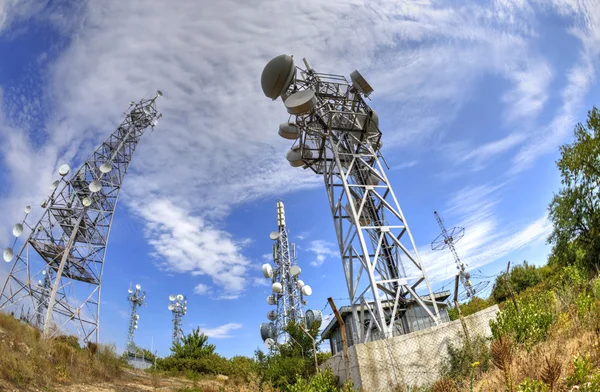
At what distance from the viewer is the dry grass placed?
33.6 feet

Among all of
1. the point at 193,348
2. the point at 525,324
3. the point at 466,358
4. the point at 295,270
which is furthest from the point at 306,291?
the point at 525,324

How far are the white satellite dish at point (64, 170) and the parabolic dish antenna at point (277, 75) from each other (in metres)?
16.8

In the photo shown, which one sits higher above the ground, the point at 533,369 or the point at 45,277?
the point at 45,277

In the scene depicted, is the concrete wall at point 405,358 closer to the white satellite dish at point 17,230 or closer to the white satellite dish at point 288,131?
the white satellite dish at point 288,131

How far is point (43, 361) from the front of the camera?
487 inches

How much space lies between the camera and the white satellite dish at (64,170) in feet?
70.6

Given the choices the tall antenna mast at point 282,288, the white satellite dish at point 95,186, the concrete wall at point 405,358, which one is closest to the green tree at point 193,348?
the tall antenna mast at point 282,288

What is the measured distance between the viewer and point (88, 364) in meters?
14.7

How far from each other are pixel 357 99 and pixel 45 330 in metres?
18.9

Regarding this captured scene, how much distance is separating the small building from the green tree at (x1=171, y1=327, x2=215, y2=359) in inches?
413

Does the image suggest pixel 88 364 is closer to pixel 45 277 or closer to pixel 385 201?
pixel 45 277

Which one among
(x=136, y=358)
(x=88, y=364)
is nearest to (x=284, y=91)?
(x=88, y=364)

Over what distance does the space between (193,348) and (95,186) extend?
15.1 metres

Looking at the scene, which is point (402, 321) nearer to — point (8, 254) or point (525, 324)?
point (525, 324)
